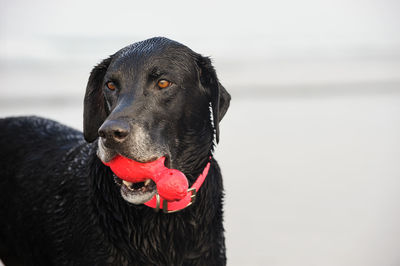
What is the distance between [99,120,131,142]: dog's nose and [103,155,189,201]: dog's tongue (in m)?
0.15

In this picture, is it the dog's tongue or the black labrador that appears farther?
the black labrador

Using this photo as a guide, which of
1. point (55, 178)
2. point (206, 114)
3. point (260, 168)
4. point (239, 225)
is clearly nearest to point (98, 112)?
point (55, 178)

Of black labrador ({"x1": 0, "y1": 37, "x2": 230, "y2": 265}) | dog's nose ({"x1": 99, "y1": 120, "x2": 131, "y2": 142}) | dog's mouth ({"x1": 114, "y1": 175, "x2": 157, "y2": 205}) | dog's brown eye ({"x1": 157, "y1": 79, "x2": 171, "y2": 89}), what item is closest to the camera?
dog's nose ({"x1": 99, "y1": 120, "x2": 131, "y2": 142})

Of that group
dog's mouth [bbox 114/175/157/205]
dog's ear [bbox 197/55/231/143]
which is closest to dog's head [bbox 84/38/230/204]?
dog's ear [bbox 197/55/231/143]

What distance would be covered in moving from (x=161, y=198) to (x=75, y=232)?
542 millimetres

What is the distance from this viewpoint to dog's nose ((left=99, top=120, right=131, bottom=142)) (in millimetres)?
2330

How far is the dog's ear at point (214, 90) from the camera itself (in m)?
2.76

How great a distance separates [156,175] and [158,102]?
0.40 m

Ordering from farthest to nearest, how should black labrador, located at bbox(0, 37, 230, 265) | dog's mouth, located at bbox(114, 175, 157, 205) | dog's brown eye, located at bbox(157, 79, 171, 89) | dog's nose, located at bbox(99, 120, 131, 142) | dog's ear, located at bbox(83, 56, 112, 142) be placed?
dog's ear, located at bbox(83, 56, 112, 142) < dog's brown eye, located at bbox(157, 79, 171, 89) < black labrador, located at bbox(0, 37, 230, 265) < dog's mouth, located at bbox(114, 175, 157, 205) < dog's nose, located at bbox(99, 120, 131, 142)

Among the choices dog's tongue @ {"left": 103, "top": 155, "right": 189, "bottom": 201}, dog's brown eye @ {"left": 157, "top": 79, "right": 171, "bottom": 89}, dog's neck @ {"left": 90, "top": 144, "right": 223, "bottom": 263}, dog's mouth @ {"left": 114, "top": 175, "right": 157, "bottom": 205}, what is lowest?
dog's neck @ {"left": 90, "top": 144, "right": 223, "bottom": 263}

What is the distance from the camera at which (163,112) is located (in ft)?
8.61

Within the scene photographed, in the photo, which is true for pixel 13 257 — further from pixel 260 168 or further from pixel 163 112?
pixel 260 168

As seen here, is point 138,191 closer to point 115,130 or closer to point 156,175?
point 156,175

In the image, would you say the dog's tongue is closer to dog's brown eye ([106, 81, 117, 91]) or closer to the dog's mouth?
the dog's mouth
